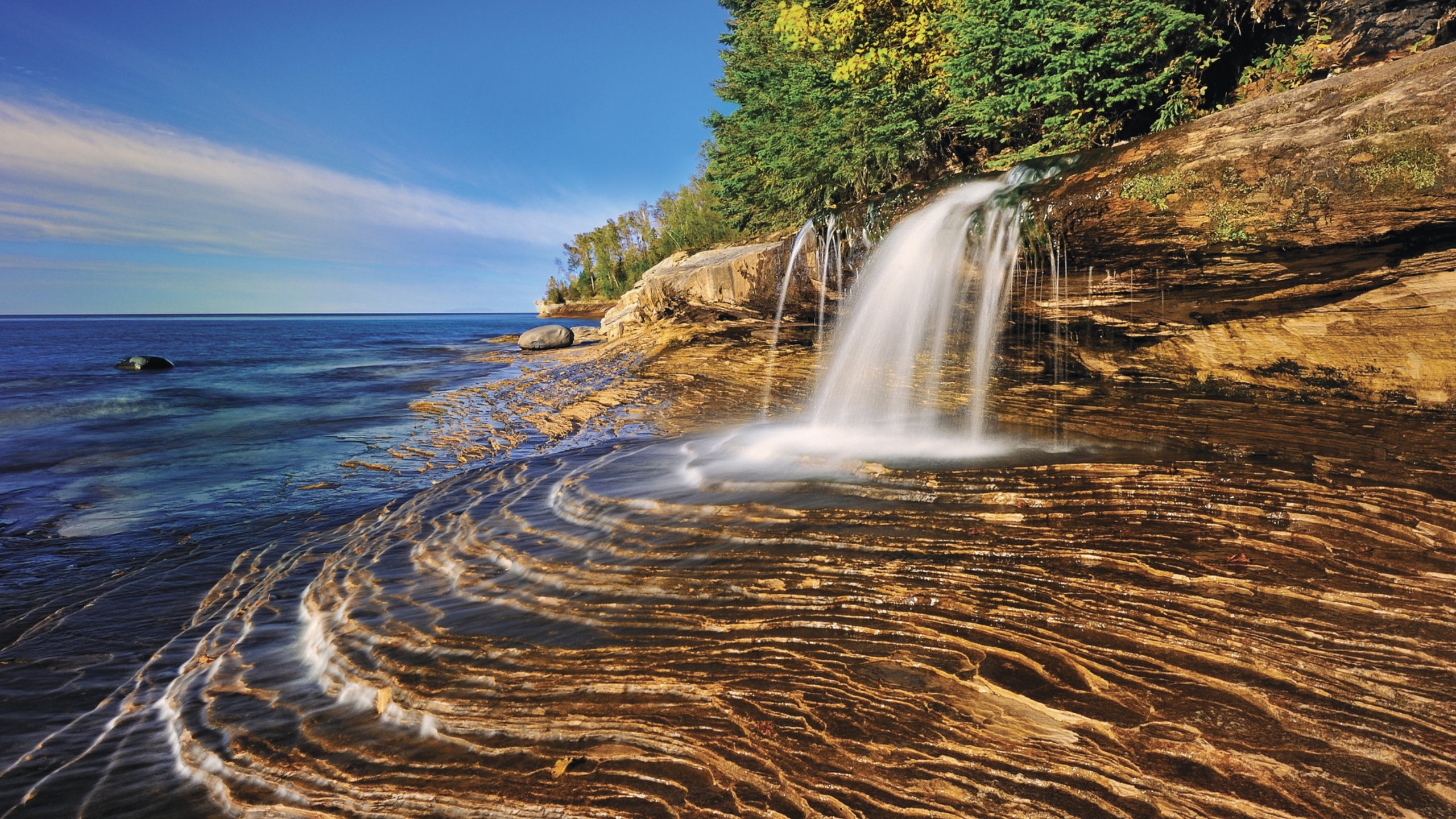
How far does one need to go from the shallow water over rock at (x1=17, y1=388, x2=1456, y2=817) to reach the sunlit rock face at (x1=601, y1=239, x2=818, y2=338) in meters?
7.80

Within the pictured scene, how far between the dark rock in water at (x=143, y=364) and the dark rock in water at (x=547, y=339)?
19587mm

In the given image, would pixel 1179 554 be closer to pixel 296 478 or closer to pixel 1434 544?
pixel 1434 544

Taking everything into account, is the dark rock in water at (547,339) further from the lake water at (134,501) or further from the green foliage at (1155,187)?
the green foliage at (1155,187)

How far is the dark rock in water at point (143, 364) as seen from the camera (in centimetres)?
3180

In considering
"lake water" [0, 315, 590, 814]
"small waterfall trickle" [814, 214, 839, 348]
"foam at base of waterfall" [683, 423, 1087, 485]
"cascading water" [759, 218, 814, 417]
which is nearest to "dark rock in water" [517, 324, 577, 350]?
"lake water" [0, 315, 590, 814]

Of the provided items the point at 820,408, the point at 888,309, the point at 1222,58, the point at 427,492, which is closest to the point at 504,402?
the point at 427,492

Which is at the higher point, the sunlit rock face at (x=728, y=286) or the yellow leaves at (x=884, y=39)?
the yellow leaves at (x=884, y=39)

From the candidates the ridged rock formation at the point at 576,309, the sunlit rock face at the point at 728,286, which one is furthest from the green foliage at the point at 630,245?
the sunlit rock face at the point at 728,286

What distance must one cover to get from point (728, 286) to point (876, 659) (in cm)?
1169

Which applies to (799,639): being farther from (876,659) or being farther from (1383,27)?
(1383,27)

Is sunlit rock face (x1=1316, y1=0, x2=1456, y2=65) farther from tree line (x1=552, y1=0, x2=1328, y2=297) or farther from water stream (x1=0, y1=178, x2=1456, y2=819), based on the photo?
water stream (x1=0, y1=178, x2=1456, y2=819)

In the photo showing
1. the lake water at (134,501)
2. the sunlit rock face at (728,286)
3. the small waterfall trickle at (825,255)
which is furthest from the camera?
the sunlit rock face at (728,286)

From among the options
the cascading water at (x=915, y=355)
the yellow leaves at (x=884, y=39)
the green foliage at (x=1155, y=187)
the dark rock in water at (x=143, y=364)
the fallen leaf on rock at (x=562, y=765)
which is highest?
the yellow leaves at (x=884, y=39)

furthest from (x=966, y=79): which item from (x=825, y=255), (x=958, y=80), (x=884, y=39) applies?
(x=825, y=255)
